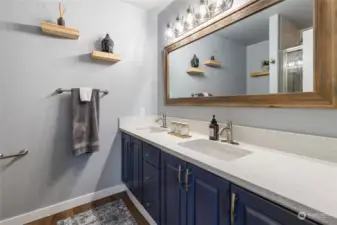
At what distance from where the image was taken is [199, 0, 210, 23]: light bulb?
163 cm

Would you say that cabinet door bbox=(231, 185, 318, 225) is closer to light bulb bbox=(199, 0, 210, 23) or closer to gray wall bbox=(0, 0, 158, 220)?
light bulb bbox=(199, 0, 210, 23)

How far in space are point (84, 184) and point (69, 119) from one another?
0.78 metres

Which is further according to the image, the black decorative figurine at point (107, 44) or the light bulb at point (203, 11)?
the black decorative figurine at point (107, 44)

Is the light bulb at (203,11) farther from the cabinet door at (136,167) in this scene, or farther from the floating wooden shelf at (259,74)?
the cabinet door at (136,167)

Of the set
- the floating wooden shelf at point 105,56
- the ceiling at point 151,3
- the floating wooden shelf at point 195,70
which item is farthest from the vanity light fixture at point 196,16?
the floating wooden shelf at point 105,56

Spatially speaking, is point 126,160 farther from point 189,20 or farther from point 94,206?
point 189,20

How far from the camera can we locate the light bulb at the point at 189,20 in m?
1.82

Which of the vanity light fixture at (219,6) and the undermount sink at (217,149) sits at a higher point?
the vanity light fixture at (219,6)

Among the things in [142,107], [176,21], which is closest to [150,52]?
[176,21]

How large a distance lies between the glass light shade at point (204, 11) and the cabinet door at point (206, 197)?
142cm

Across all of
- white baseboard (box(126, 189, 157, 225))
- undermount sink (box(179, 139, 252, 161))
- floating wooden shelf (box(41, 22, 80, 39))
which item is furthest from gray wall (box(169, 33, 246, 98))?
white baseboard (box(126, 189, 157, 225))

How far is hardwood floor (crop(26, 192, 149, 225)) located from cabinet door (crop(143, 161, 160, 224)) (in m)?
0.23

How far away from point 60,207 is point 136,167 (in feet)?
3.07

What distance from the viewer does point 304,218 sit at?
1.74ft
